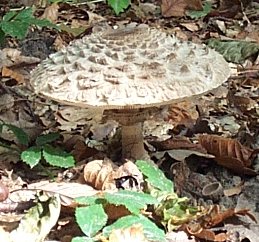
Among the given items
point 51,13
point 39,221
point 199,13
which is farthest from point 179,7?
point 39,221

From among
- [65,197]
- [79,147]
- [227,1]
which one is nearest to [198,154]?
[79,147]

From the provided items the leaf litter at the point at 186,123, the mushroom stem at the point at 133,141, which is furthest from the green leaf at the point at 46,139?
the mushroom stem at the point at 133,141

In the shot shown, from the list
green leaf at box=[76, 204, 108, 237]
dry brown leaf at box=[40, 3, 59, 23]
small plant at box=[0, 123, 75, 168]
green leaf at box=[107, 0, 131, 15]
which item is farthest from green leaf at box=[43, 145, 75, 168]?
dry brown leaf at box=[40, 3, 59, 23]

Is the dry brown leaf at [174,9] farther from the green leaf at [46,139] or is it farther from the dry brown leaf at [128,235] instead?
the dry brown leaf at [128,235]

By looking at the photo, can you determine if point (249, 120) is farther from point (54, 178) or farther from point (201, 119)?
point (54, 178)

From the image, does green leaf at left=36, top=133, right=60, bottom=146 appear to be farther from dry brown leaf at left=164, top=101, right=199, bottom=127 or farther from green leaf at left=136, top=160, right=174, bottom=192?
dry brown leaf at left=164, top=101, right=199, bottom=127
